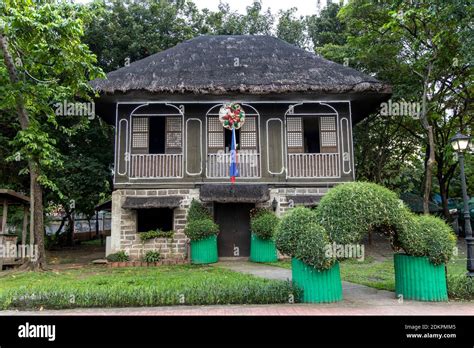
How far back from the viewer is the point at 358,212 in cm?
618

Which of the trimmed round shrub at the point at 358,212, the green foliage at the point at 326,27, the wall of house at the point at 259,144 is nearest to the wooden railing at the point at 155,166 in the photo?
the wall of house at the point at 259,144

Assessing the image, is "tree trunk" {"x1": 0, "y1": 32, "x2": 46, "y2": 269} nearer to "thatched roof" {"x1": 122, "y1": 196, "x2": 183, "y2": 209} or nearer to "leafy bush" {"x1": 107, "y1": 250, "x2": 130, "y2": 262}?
"leafy bush" {"x1": 107, "y1": 250, "x2": 130, "y2": 262}

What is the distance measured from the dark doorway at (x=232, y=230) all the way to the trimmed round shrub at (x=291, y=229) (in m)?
6.32

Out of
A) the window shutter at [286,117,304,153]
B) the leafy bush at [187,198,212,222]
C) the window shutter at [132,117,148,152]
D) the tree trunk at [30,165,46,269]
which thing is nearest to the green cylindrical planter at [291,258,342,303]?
the leafy bush at [187,198,212,222]

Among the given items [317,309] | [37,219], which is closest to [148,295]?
[317,309]

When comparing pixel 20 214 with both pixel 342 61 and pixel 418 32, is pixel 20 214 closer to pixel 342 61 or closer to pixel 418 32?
pixel 342 61

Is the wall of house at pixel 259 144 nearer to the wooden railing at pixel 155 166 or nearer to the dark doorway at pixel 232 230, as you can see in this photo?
the wooden railing at pixel 155 166

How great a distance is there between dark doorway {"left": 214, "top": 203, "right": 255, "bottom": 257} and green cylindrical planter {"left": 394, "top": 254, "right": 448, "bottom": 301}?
682cm

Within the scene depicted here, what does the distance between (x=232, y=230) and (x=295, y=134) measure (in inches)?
161

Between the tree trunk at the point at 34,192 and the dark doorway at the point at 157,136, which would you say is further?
the dark doorway at the point at 157,136

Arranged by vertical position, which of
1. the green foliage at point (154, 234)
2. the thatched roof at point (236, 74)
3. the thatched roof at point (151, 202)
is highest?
the thatched roof at point (236, 74)

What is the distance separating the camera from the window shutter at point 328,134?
43.1ft

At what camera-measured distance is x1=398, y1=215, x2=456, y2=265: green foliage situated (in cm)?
637

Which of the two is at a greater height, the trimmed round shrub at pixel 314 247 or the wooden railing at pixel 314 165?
the wooden railing at pixel 314 165
